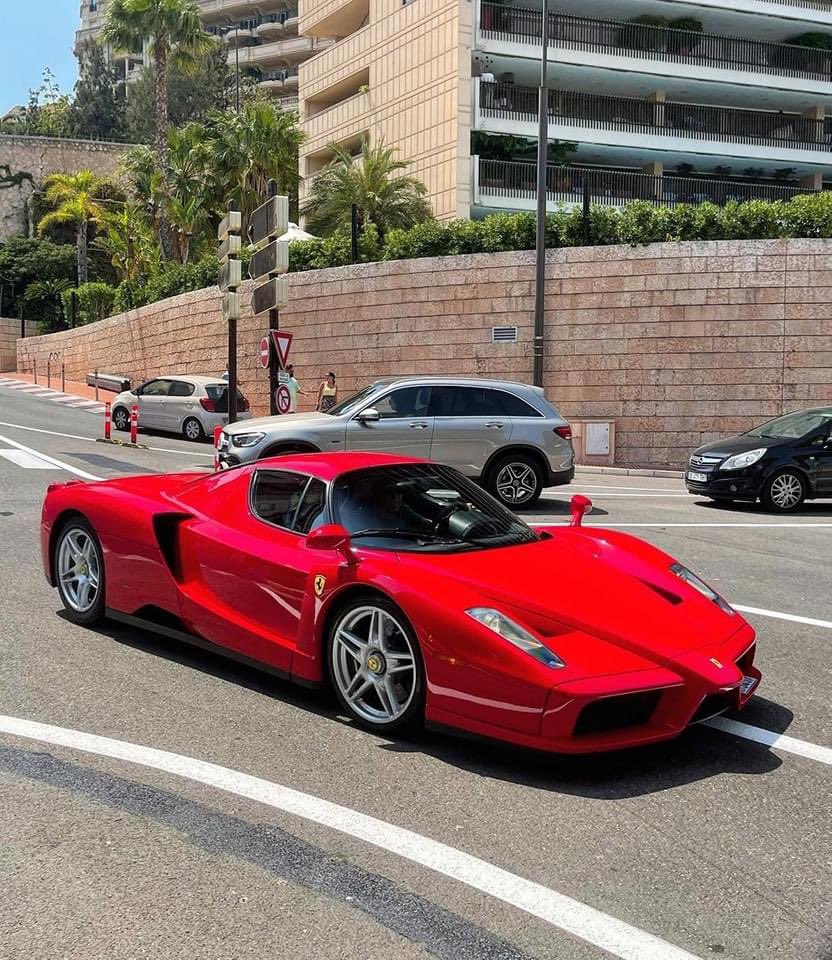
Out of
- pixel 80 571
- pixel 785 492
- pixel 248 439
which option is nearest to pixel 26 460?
pixel 248 439

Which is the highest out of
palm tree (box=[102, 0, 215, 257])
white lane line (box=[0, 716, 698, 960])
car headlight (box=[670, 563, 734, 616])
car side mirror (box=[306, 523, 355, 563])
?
palm tree (box=[102, 0, 215, 257])

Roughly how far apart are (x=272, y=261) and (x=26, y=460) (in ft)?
17.4

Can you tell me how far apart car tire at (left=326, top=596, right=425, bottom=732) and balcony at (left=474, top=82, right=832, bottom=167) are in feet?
98.8

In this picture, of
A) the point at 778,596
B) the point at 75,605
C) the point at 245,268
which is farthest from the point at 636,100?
the point at 75,605

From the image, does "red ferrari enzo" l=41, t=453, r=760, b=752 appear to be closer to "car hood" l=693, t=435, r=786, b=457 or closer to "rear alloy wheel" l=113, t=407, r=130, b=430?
"car hood" l=693, t=435, r=786, b=457

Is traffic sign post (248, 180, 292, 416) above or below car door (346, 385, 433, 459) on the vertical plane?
above

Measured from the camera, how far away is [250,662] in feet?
16.6

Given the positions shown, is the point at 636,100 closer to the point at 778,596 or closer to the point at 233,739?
the point at 778,596

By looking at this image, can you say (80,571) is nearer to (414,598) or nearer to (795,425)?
(414,598)

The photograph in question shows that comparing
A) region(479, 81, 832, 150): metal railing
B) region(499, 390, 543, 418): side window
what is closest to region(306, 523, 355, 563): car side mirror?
region(499, 390, 543, 418): side window

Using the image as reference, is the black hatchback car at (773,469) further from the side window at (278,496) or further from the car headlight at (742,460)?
the side window at (278,496)

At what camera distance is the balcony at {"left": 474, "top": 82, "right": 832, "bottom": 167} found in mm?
32625

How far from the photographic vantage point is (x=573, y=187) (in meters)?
32.7

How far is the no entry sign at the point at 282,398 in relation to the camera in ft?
59.3
